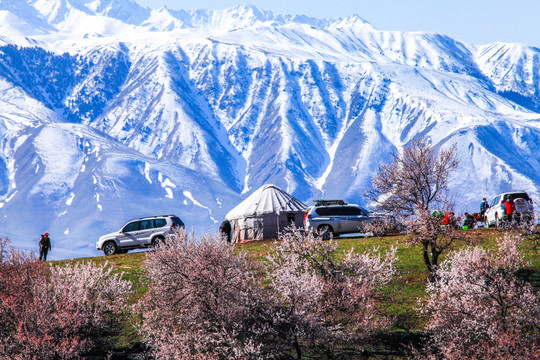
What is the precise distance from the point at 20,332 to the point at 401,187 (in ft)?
111

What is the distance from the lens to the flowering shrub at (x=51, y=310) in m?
28.7

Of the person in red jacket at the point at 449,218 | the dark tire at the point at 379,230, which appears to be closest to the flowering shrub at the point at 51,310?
the person in red jacket at the point at 449,218

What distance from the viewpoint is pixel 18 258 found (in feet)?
107

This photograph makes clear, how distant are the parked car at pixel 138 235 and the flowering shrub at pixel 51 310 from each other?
14.3 meters

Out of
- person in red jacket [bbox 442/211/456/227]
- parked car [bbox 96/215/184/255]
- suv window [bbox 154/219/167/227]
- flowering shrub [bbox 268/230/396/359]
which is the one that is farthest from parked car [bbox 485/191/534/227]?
suv window [bbox 154/219/167/227]

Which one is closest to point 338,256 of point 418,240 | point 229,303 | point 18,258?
point 418,240

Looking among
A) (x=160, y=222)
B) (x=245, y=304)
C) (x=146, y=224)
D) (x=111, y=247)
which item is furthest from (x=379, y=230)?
(x=245, y=304)

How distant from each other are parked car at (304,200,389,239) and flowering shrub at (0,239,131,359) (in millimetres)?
19683

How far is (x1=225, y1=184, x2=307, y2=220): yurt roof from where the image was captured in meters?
60.2

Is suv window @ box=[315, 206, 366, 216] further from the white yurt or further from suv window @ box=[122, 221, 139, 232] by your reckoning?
suv window @ box=[122, 221, 139, 232]

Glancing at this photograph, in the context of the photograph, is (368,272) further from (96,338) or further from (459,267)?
(96,338)

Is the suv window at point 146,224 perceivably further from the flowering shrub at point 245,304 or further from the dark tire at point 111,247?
the flowering shrub at point 245,304

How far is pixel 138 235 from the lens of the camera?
4922 centimetres

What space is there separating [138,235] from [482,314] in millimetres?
26435
